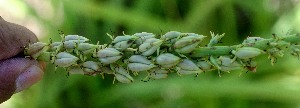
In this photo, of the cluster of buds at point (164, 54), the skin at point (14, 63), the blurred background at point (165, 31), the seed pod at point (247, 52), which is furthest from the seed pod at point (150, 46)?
the blurred background at point (165, 31)

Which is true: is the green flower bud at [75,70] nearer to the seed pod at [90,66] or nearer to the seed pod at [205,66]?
the seed pod at [90,66]

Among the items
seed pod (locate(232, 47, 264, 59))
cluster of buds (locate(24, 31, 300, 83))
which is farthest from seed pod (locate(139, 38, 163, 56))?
seed pod (locate(232, 47, 264, 59))

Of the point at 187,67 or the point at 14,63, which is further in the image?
the point at 14,63

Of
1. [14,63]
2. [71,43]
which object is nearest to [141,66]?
[71,43]

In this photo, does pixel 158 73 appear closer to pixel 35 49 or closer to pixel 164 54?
pixel 164 54

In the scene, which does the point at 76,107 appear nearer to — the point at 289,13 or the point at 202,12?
the point at 202,12

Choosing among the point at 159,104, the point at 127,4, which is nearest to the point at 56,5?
the point at 127,4
